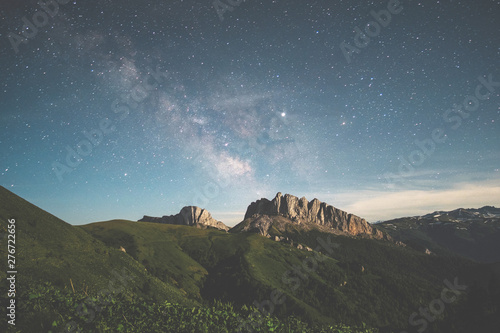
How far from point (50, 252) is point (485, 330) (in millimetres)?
113314

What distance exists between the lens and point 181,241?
198375 millimetres

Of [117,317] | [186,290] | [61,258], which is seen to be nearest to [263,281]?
[186,290]

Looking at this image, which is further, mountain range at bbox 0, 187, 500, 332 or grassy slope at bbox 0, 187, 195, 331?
grassy slope at bbox 0, 187, 195, 331

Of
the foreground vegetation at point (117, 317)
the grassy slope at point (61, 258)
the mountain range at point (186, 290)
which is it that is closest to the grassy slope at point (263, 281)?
the mountain range at point (186, 290)

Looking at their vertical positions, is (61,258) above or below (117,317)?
below

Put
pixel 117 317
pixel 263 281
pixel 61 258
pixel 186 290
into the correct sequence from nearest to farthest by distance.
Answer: pixel 117 317 < pixel 61 258 < pixel 186 290 < pixel 263 281

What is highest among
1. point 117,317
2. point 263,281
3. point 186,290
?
point 117,317

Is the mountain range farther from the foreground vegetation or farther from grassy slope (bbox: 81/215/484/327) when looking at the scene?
grassy slope (bbox: 81/215/484/327)

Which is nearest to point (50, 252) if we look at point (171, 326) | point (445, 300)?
point (171, 326)

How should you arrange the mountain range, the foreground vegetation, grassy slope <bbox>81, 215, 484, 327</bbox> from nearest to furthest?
the foreground vegetation
the mountain range
grassy slope <bbox>81, 215, 484, 327</bbox>

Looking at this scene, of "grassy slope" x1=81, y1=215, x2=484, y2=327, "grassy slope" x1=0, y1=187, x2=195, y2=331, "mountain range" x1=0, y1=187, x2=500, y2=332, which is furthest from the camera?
"grassy slope" x1=81, y1=215, x2=484, y2=327

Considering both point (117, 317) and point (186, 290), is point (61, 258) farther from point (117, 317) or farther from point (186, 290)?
point (186, 290)

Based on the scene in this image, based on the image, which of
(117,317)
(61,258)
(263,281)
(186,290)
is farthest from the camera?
(263,281)

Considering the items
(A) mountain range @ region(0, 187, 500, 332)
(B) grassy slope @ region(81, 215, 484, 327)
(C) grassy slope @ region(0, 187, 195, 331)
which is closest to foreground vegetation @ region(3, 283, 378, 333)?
(A) mountain range @ region(0, 187, 500, 332)
